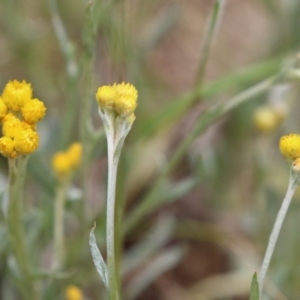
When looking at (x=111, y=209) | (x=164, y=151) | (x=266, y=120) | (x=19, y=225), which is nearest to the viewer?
(x=111, y=209)

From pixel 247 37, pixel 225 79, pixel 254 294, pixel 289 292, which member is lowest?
pixel 254 294

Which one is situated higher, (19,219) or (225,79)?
(225,79)

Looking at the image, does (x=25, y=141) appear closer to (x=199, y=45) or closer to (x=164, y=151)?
(x=164, y=151)

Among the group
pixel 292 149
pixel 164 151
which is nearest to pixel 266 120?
pixel 164 151

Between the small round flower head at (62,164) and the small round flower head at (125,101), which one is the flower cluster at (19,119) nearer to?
the small round flower head at (125,101)

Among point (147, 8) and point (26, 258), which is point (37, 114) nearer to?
point (26, 258)

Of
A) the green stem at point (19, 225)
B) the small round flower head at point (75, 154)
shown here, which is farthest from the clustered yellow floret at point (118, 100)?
the small round flower head at point (75, 154)

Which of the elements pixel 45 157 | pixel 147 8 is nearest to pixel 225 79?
pixel 45 157

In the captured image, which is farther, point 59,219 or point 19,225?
point 59,219
